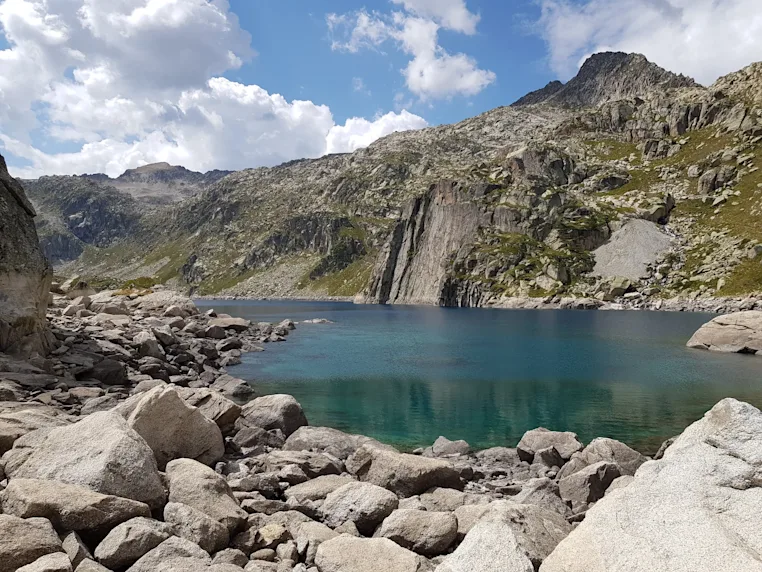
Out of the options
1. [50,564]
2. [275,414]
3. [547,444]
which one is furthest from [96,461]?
[547,444]

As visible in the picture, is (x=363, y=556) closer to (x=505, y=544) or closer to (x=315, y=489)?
(x=505, y=544)

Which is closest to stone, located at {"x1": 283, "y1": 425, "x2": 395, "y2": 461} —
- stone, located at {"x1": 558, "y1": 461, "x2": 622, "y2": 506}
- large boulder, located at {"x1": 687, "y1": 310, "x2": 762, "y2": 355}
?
stone, located at {"x1": 558, "y1": 461, "x2": 622, "y2": 506}

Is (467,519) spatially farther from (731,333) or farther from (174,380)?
(731,333)

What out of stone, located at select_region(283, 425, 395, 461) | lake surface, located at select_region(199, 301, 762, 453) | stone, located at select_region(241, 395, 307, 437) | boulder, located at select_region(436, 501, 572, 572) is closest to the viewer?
boulder, located at select_region(436, 501, 572, 572)

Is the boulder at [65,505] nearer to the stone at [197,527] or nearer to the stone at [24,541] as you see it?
the stone at [24,541]

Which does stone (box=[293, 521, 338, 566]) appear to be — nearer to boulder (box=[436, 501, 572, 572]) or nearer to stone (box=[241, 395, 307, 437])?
boulder (box=[436, 501, 572, 572])

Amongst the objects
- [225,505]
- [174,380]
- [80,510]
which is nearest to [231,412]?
[225,505]

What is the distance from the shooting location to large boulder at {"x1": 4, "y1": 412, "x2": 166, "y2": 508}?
1085cm

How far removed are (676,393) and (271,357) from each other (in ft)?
140

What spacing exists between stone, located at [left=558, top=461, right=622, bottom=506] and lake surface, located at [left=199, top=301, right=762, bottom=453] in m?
10.6

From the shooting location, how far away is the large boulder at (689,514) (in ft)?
26.0

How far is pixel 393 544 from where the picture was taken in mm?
10367

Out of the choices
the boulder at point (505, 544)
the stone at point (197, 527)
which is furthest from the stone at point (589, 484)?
the stone at point (197, 527)

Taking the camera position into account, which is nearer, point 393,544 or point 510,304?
point 393,544
